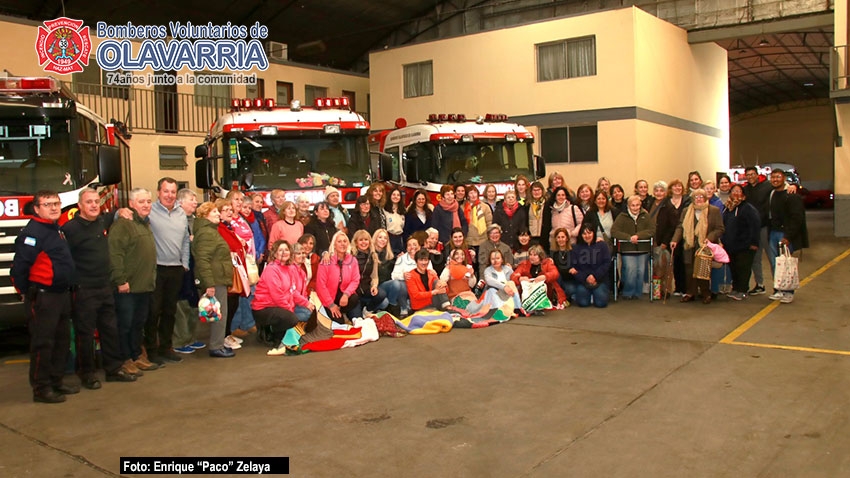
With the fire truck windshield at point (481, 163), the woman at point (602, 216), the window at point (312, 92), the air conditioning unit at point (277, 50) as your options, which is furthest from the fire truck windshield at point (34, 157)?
the air conditioning unit at point (277, 50)

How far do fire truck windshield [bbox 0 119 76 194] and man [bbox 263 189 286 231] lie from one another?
2615 millimetres

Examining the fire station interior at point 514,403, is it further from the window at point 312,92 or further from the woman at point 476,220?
the window at point 312,92

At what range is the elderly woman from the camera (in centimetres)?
1059

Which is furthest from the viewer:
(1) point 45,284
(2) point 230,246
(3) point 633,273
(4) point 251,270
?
(3) point 633,273

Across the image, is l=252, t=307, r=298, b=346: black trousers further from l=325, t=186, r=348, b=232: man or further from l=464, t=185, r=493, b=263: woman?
l=464, t=185, r=493, b=263: woman

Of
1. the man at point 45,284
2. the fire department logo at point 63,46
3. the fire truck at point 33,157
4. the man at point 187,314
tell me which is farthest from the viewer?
the fire department logo at point 63,46

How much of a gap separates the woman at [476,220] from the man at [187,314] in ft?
13.9

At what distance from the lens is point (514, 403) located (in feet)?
20.5

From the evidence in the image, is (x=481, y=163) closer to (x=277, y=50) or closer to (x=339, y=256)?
(x=339, y=256)

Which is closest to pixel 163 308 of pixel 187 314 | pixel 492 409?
pixel 187 314

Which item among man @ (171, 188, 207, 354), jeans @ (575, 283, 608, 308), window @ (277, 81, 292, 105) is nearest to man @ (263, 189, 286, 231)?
man @ (171, 188, 207, 354)

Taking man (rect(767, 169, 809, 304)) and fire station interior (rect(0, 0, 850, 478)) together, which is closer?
fire station interior (rect(0, 0, 850, 478))

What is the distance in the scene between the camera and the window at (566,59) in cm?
2242

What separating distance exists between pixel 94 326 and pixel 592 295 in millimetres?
6783
